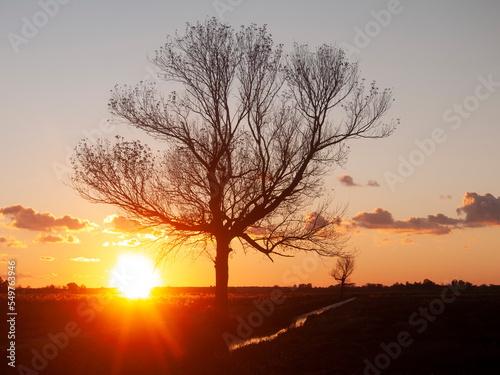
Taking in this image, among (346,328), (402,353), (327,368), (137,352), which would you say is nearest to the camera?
(327,368)

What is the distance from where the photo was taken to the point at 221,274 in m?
26.0

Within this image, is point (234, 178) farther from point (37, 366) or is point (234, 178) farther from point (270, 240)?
point (37, 366)

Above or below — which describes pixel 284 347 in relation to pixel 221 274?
below

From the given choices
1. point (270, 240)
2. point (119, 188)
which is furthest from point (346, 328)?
point (119, 188)

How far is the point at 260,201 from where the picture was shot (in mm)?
26266

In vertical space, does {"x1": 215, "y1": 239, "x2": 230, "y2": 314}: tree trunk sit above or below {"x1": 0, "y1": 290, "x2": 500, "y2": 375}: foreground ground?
above

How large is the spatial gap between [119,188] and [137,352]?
10.2 metres

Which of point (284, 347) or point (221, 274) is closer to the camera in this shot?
point (284, 347)

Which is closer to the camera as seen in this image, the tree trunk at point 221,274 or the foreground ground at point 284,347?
the foreground ground at point 284,347

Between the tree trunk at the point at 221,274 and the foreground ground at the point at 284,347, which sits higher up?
the tree trunk at the point at 221,274

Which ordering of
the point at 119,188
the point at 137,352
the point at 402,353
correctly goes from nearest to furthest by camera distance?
the point at 402,353
the point at 137,352
the point at 119,188

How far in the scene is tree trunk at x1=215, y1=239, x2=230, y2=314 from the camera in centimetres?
2595

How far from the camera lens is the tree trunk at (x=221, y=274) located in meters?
26.0

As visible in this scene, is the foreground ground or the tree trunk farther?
the tree trunk
